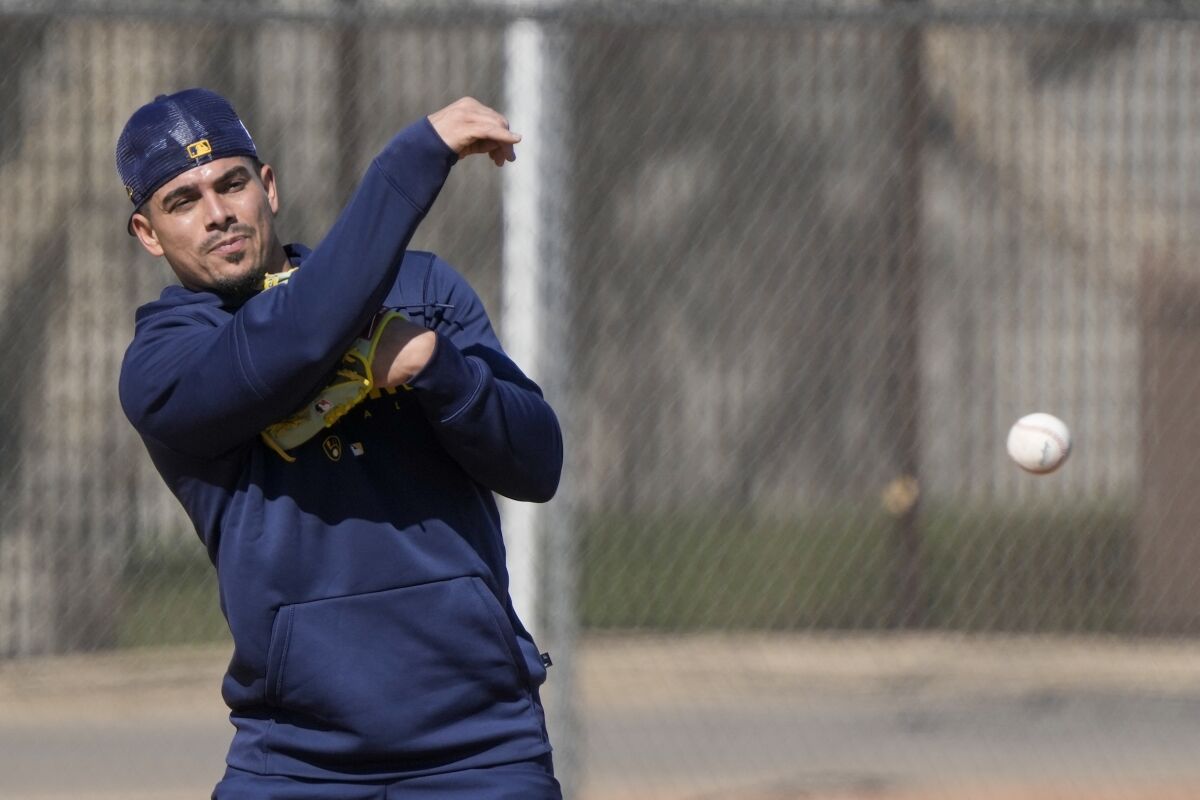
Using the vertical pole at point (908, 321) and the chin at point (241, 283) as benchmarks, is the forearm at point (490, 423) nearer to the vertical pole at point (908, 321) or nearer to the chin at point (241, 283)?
the chin at point (241, 283)

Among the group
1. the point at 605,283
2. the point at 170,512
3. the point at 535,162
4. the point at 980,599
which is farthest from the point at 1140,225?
the point at 170,512

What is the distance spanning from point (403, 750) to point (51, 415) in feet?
19.0

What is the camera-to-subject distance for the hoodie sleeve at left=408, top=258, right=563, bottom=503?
2.37 metres

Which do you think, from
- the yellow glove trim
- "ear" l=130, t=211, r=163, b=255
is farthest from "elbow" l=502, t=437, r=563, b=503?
"ear" l=130, t=211, r=163, b=255

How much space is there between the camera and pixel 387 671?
2.49 m

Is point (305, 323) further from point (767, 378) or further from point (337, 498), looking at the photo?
point (767, 378)

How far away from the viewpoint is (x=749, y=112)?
820 cm

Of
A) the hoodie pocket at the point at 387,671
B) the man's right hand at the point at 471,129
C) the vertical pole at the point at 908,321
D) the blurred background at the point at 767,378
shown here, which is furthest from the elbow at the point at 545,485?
the vertical pole at the point at 908,321

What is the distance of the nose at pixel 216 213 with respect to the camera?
8.26ft

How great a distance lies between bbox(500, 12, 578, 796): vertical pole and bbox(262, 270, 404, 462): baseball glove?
2762mm

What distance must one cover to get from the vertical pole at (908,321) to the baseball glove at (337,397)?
5.35m

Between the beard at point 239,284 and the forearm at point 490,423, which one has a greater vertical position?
the beard at point 239,284

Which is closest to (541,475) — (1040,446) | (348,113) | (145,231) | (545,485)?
(545,485)

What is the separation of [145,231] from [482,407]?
27.0 inches
